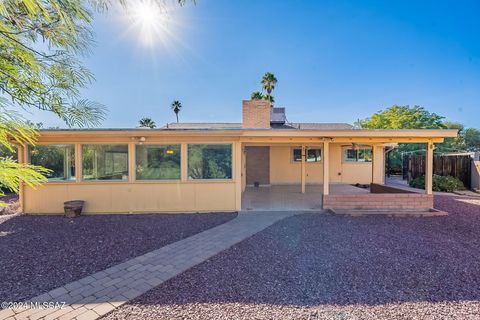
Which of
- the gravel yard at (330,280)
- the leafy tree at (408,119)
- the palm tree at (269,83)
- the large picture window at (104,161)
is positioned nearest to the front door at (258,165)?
the large picture window at (104,161)

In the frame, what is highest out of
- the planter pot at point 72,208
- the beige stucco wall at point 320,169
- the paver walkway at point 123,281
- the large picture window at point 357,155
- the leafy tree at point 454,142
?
the leafy tree at point 454,142

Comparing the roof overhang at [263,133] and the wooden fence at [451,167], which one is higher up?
the roof overhang at [263,133]

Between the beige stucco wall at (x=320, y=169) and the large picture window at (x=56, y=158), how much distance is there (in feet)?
32.4

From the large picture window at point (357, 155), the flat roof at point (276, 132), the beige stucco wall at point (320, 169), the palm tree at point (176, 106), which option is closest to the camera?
the flat roof at point (276, 132)

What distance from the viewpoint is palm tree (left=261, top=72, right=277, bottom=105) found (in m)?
20.6

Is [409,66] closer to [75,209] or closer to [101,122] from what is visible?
[101,122]

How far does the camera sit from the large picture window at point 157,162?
6.97 m

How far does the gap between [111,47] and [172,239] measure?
3927 mm

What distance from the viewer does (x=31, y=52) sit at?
60.8 inches

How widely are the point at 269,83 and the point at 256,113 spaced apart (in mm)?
9691

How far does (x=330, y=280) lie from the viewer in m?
3.18

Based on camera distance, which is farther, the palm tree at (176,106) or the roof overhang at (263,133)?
the palm tree at (176,106)

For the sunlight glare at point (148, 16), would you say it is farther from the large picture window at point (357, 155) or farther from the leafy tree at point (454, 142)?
the leafy tree at point (454, 142)

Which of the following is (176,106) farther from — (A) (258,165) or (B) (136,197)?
(B) (136,197)
